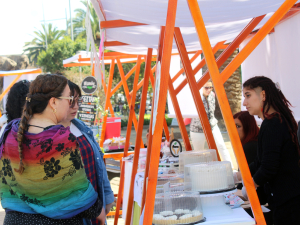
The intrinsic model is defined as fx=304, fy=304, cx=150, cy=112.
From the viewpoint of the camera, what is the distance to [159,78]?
5.72 feet

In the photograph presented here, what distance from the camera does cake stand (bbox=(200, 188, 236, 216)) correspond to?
1.76 metres

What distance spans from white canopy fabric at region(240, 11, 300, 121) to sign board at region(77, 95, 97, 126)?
11.7ft

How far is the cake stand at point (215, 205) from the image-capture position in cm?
176

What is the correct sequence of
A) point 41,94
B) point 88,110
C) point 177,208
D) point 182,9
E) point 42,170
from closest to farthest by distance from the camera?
point 42,170
point 41,94
point 177,208
point 182,9
point 88,110

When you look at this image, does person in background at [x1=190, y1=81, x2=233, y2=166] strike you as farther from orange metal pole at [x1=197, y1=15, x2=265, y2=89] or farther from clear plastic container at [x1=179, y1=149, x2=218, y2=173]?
clear plastic container at [x1=179, y1=149, x2=218, y2=173]

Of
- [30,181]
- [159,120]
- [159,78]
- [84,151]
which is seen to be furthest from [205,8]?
[30,181]

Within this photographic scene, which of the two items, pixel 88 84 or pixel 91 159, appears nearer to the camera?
pixel 91 159

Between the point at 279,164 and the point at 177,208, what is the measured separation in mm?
768

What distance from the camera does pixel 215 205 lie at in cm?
179

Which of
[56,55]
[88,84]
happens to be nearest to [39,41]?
[56,55]

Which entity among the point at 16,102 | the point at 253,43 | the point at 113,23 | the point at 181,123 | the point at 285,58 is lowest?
the point at 181,123

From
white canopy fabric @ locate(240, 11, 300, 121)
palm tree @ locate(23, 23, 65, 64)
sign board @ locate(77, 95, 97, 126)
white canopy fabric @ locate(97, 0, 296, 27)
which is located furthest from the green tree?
white canopy fabric @ locate(97, 0, 296, 27)

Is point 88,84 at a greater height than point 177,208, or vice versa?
point 88,84

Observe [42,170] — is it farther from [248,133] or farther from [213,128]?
[213,128]
